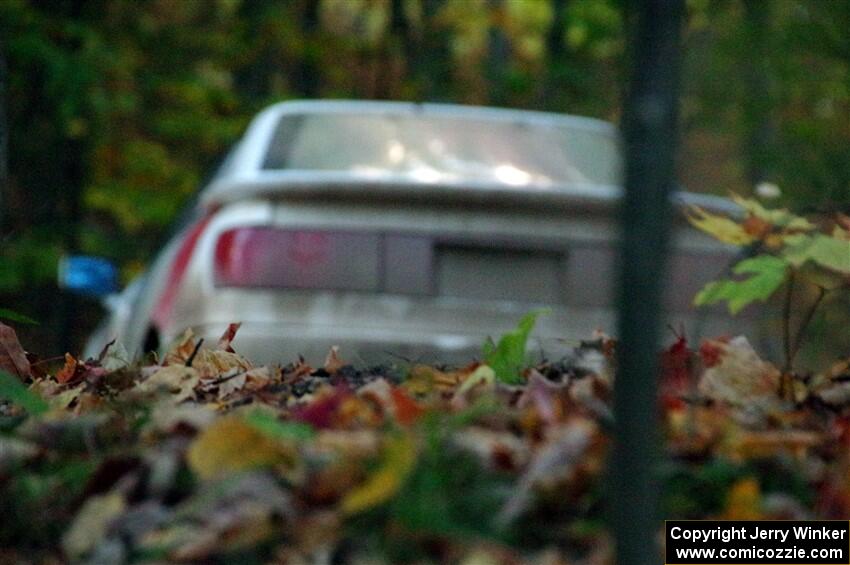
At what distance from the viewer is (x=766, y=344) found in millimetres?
5156

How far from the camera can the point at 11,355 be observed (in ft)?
9.57

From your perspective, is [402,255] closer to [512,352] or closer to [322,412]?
Answer: [512,352]

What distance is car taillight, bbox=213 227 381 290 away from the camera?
5.16 m

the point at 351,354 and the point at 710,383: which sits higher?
the point at 710,383

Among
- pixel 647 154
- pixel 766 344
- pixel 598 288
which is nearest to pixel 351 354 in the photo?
pixel 598 288

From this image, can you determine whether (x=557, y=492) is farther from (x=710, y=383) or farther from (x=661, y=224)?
(x=710, y=383)

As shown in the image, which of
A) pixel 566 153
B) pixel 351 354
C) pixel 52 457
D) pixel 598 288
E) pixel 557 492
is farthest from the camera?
pixel 566 153

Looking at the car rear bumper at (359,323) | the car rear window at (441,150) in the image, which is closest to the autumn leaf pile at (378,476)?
the car rear bumper at (359,323)

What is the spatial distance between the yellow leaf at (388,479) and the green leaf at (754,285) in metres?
1.19

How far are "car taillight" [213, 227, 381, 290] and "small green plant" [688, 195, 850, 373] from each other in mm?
2233

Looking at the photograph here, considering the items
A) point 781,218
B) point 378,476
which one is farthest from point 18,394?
point 781,218

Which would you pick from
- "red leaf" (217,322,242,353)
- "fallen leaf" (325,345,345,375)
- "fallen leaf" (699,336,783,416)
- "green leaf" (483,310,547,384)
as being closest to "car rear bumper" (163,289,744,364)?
"red leaf" (217,322,242,353)

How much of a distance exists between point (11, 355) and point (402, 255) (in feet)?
7.85

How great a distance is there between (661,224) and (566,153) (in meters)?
4.38
